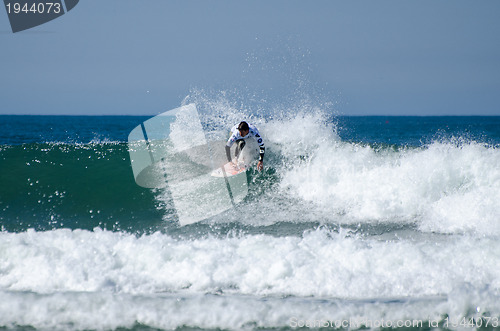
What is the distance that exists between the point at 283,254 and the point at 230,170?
14.2ft

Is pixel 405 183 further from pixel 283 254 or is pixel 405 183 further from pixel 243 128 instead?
pixel 283 254

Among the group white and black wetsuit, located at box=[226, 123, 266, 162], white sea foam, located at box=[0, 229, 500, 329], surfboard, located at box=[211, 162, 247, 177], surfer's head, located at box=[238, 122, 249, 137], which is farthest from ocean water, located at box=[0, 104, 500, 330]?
surfer's head, located at box=[238, 122, 249, 137]

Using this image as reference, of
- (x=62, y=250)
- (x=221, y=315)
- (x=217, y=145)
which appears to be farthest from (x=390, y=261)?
(x=217, y=145)

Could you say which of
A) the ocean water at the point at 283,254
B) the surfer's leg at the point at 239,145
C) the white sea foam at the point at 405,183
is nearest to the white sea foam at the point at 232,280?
the ocean water at the point at 283,254

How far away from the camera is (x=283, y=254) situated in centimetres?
429

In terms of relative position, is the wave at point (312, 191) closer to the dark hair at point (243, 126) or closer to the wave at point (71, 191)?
the wave at point (71, 191)

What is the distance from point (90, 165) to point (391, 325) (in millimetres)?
8458

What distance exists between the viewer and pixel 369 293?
3748mm

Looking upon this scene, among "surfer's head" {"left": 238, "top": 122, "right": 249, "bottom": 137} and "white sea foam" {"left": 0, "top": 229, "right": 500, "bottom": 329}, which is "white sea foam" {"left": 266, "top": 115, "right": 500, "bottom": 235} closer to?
"surfer's head" {"left": 238, "top": 122, "right": 249, "bottom": 137}

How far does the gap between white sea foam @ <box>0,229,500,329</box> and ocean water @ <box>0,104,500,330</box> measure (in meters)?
0.01

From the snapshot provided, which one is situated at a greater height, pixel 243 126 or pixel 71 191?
pixel 243 126

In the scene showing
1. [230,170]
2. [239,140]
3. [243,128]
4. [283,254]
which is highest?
[243,128]

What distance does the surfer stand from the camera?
27.1 ft

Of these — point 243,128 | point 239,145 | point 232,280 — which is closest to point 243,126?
point 243,128
